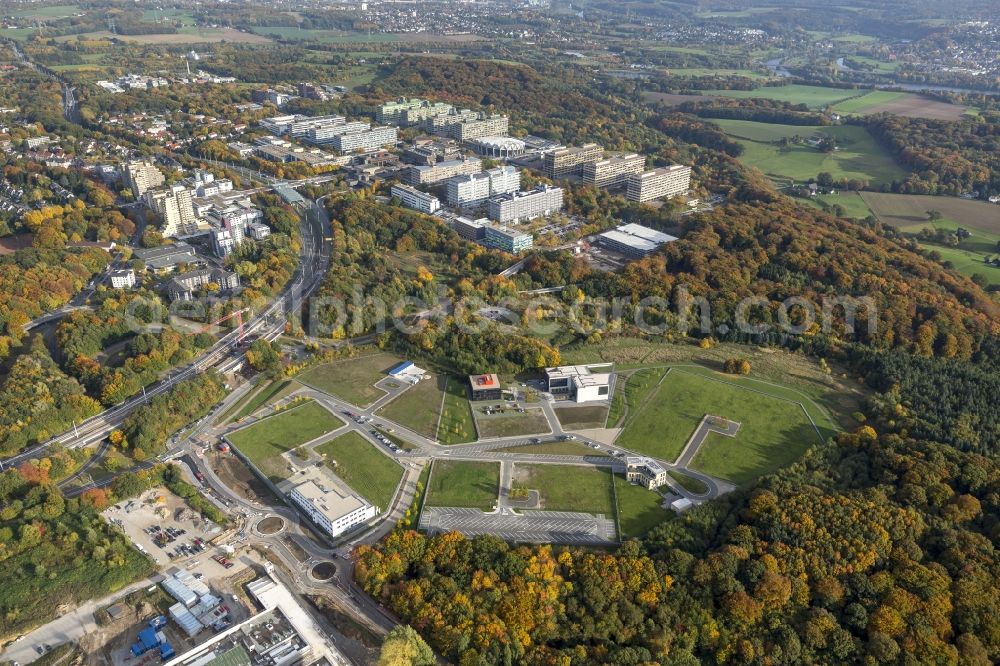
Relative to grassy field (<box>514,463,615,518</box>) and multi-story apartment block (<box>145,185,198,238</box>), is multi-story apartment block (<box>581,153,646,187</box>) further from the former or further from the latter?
grassy field (<box>514,463,615,518</box>)

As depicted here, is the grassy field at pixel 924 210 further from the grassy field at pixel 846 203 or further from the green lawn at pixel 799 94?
the green lawn at pixel 799 94

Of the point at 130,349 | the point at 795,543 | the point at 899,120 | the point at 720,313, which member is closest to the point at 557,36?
the point at 899,120

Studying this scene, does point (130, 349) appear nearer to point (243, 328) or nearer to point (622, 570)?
point (243, 328)

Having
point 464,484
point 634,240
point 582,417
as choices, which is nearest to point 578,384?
point 582,417

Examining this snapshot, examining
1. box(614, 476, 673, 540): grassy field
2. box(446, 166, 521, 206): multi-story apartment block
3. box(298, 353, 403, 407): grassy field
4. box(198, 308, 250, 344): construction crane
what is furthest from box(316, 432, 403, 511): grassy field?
box(446, 166, 521, 206): multi-story apartment block

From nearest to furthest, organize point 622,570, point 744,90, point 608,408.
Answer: point 622,570, point 608,408, point 744,90

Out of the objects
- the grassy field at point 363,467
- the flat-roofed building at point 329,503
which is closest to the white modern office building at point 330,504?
the flat-roofed building at point 329,503
